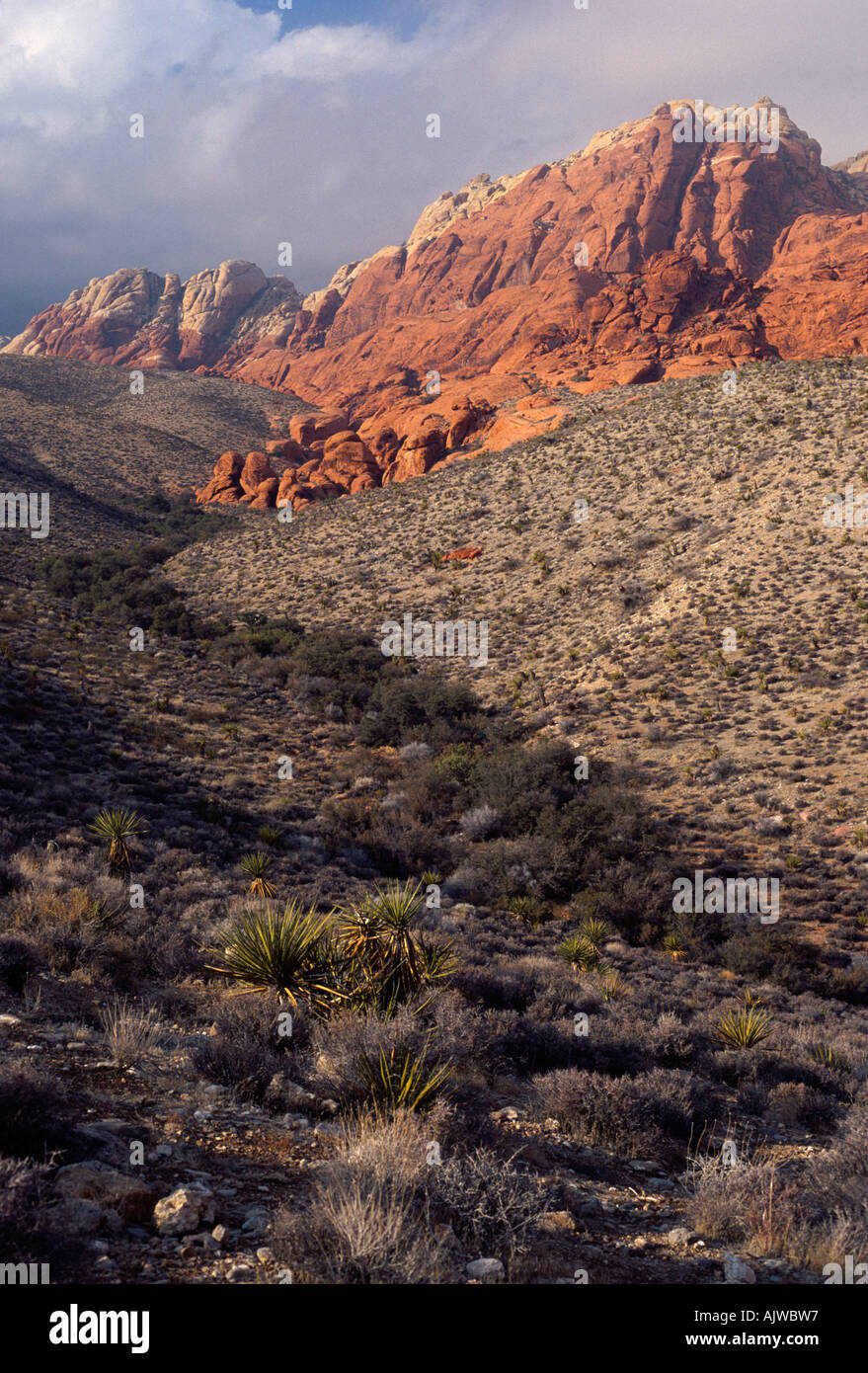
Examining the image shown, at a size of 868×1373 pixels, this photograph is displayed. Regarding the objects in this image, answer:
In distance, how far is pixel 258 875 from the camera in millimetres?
12047

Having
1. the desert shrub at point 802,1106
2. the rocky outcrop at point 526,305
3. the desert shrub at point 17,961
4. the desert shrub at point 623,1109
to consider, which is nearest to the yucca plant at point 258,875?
the desert shrub at point 17,961

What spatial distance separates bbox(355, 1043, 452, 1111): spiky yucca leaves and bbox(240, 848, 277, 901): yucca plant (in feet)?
18.7

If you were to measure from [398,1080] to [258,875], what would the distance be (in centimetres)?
Result: 786

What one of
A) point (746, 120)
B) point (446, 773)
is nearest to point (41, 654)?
point (446, 773)

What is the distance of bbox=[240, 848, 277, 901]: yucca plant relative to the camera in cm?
1089

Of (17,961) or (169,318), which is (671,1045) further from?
(169,318)

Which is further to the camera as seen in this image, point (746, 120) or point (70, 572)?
point (746, 120)

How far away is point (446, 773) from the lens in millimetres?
19812

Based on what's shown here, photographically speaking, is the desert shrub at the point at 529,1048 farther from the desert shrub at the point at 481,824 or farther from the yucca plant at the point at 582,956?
the desert shrub at the point at 481,824

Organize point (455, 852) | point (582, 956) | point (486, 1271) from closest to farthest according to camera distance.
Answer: point (486, 1271)
point (582, 956)
point (455, 852)

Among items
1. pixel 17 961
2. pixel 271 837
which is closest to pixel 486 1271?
pixel 17 961

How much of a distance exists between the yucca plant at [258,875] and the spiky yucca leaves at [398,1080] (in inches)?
224

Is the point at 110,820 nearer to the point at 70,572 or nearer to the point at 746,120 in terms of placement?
the point at 70,572
